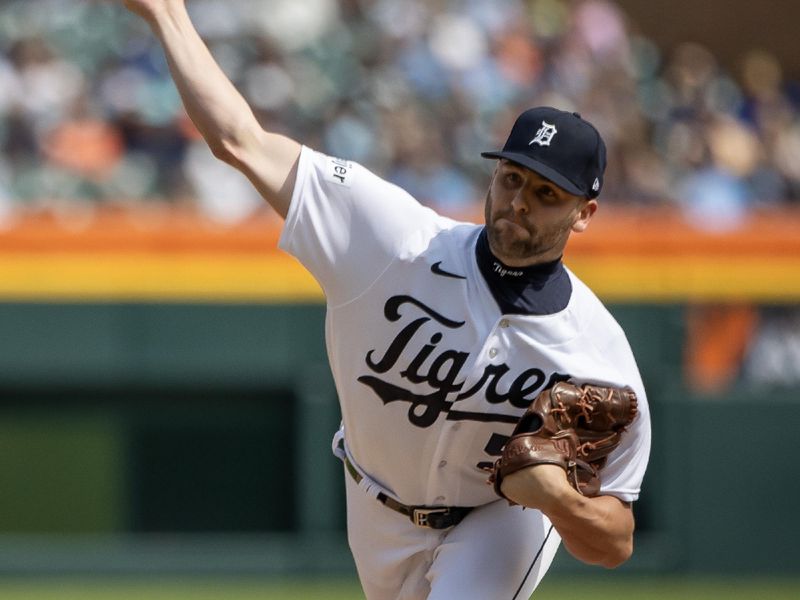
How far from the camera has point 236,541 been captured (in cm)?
914

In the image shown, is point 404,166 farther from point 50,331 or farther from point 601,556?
point 601,556

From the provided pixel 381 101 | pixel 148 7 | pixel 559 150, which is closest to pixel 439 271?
pixel 559 150

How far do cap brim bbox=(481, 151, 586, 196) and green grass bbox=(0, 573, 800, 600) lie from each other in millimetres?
5078

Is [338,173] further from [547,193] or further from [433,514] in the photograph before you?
[433,514]

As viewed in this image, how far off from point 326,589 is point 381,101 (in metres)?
4.15

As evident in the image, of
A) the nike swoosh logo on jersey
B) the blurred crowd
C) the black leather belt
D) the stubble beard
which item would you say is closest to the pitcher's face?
the stubble beard

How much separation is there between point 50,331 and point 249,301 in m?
1.27

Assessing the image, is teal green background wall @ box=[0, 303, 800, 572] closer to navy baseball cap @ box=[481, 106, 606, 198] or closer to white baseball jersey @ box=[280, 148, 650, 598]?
white baseball jersey @ box=[280, 148, 650, 598]

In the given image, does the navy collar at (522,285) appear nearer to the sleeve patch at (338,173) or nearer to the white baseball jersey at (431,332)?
the white baseball jersey at (431,332)

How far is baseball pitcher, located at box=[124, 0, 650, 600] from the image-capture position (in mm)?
4227

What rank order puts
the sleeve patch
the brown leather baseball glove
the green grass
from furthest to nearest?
1. the green grass
2. the sleeve patch
3. the brown leather baseball glove

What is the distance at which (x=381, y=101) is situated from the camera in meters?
11.4

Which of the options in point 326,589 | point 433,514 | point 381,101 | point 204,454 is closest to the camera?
point 433,514

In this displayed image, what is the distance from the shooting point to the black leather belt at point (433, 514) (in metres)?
4.70
